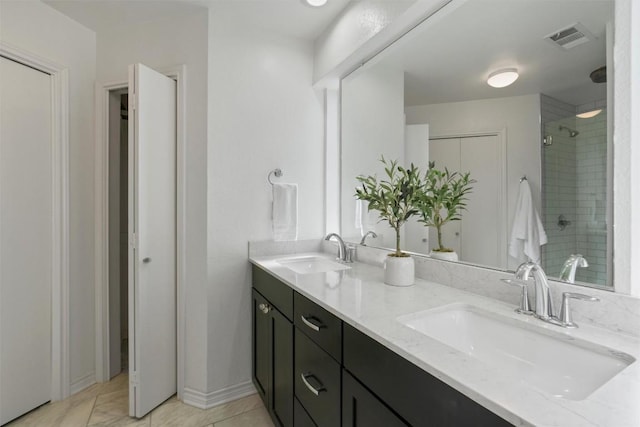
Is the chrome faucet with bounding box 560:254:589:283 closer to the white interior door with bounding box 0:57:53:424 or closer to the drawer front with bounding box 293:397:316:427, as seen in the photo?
the drawer front with bounding box 293:397:316:427

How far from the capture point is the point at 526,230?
1133mm

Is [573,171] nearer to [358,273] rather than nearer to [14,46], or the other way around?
[358,273]

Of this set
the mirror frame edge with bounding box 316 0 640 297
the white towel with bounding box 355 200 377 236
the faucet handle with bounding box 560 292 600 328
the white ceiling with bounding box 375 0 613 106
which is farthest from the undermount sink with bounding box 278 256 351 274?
the mirror frame edge with bounding box 316 0 640 297

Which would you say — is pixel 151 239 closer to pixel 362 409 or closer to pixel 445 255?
pixel 362 409

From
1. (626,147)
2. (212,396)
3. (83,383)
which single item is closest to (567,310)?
(626,147)

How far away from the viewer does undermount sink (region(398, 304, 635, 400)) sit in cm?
74

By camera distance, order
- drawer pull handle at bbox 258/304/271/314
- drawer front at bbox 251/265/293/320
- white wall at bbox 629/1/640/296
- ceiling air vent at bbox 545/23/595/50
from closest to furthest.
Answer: white wall at bbox 629/1/640/296
ceiling air vent at bbox 545/23/595/50
drawer front at bbox 251/265/293/320
drawer pull handle at bbox 258/304/271/314

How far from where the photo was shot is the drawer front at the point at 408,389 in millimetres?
611

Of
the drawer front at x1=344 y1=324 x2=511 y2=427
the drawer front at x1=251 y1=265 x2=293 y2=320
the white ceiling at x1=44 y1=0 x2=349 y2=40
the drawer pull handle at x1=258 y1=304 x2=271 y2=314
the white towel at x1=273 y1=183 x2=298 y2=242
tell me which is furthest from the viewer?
the white towel at x1=273 y1=183 x2=298 y2=242

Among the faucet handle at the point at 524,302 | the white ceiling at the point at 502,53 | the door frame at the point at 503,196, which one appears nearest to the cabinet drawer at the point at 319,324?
the faucet handle at the point at 524,302

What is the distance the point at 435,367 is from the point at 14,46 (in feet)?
8.26

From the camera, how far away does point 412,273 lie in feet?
4.43

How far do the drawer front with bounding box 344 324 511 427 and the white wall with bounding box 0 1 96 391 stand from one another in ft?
6.42

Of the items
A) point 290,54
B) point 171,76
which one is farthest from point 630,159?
point 171,76
